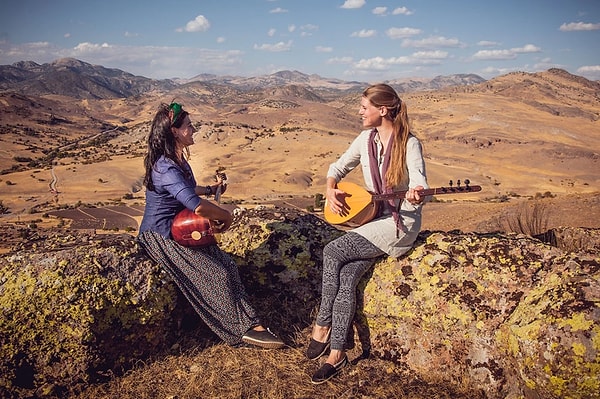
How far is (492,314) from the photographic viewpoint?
3512mm

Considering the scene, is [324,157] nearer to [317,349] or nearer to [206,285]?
[206,285]

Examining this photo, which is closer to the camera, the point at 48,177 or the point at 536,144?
the point at 48,177

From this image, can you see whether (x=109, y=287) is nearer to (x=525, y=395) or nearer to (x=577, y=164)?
(x=525, y=395)

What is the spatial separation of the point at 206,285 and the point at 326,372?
140 cm

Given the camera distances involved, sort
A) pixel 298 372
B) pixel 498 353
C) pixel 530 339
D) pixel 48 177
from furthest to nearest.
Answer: pixel 48 177 → pixel 298 372 → pixel 498 353 → pixel 530 339

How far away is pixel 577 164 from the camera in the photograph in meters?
43.9

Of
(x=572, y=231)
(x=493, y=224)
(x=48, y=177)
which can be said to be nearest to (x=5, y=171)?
(x=48, y=177)

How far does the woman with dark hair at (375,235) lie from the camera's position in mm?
3975

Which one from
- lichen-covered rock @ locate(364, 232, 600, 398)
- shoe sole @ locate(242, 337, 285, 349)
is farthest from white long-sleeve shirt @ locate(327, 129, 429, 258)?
shoe sole @ locate(242, 337, 285, 349)

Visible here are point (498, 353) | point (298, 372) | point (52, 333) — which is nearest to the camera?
point (498, 353)

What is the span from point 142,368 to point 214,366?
653mm

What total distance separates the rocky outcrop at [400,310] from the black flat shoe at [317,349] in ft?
1.12

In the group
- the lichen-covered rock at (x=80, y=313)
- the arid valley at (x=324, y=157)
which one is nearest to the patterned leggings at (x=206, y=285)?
the lichen-covered rock at (x=80, y=313)

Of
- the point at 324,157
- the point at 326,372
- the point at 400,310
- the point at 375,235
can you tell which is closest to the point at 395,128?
the point at 375,235
